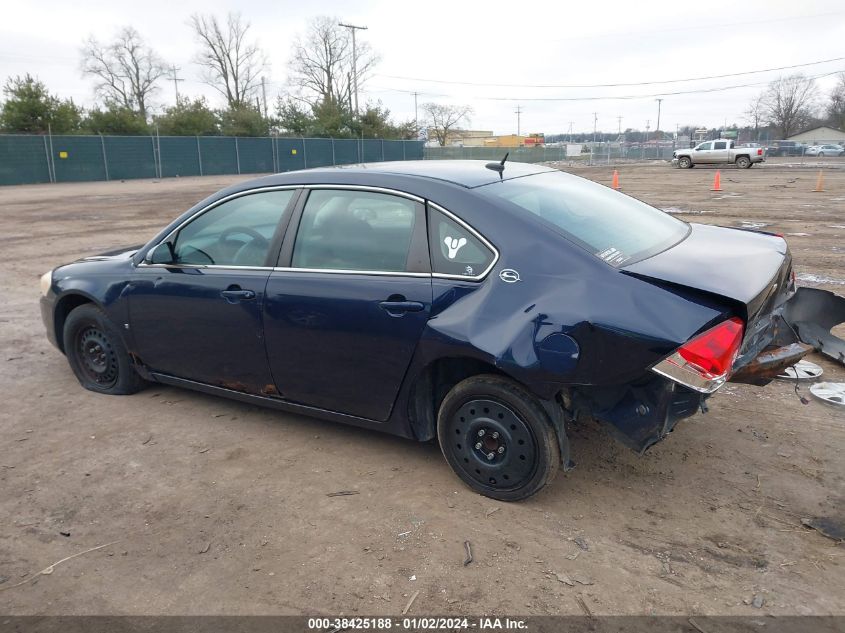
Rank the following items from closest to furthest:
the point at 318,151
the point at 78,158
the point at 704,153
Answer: the point at 78,158 < the point at 704,153 < the point at 318,151

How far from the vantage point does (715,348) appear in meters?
2.79

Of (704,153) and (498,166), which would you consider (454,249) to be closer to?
(498,166)

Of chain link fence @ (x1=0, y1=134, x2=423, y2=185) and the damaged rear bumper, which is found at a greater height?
chain link fence @ (x1=0, y1=134, x2=423, y2=185)

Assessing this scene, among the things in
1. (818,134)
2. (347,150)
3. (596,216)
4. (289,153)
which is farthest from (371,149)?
(818,134)

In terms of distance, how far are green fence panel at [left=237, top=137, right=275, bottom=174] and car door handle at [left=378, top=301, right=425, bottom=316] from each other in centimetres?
4277

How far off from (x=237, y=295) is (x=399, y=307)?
1.12m

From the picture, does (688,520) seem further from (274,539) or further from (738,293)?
(274,539)

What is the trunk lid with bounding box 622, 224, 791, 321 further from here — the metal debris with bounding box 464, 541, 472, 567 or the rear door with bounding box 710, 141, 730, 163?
the rear door with bounding box 710, 141, 730, 163

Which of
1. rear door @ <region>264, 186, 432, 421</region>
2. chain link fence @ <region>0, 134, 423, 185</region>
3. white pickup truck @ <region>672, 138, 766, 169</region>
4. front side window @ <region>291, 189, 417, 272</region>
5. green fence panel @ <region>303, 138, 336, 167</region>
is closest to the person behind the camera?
rear door @ <region>264, 186, 432, 421</region>

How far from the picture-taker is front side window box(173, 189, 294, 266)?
157 inches

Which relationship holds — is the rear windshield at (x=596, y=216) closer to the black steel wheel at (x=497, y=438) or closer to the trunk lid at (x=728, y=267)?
the trunk lid at (x=728, y=267)

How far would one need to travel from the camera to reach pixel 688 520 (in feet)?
10.4

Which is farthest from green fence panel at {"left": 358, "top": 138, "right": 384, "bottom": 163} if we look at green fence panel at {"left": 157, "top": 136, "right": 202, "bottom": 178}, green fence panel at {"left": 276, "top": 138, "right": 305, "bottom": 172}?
green fence panel at {"left": 157, "top": 136, "right": 202, "bottom": 178}

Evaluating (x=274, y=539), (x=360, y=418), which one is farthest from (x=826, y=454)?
(x=274, y=539)
